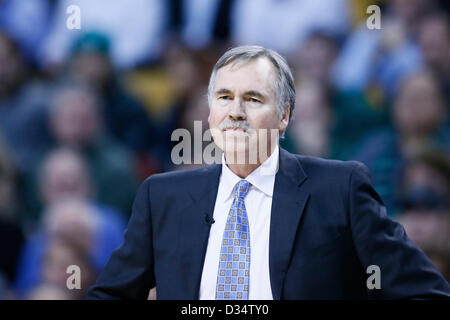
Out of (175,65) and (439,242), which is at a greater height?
(175,65)

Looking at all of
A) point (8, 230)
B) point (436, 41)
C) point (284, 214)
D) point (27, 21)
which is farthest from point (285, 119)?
point (27, 21)

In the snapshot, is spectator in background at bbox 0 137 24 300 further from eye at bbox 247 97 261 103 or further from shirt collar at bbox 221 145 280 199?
eye at bbox 247 97 261 103

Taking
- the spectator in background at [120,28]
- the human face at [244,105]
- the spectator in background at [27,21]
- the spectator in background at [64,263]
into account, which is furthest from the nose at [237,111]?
the spectator in background at [27,21]

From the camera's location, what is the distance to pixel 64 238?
397 centimetres

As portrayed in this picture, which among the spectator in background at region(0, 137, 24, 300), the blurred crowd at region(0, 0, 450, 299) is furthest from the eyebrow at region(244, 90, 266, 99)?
the spectator in background at region(0, 137, 24, 300)

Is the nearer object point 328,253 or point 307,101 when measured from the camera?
point 328,253

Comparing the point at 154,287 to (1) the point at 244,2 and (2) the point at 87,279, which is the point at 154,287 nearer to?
(2) the point at 87,279

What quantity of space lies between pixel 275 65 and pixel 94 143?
253 cm

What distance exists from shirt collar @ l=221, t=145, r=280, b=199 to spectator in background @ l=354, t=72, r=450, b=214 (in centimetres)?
224

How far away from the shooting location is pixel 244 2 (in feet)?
14.6

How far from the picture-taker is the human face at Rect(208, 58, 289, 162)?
72.3 inches
